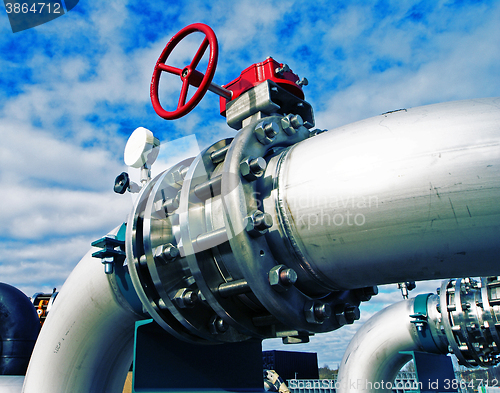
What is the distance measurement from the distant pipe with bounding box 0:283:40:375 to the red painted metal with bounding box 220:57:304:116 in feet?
8.15

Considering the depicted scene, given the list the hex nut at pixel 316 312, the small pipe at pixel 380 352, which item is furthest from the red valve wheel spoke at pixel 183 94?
the small pipe at pixel 380 352

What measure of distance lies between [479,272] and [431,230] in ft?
0.65

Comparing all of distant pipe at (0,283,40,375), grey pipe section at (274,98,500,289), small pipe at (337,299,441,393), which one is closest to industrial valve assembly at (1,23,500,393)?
grey pipe section at (274,98,500,289)

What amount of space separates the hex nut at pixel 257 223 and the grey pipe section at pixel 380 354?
3.12 m

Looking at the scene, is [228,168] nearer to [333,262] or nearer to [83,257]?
[333,262]

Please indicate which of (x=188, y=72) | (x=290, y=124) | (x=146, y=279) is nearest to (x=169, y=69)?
(x=188, y=72)

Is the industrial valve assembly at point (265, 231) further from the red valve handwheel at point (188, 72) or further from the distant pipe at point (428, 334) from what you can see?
the distant pipe at point (428, 334)

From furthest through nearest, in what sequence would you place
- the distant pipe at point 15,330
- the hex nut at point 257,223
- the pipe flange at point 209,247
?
the distant pipe at point 15,330 < the pipe flange at point 209,247 < the hex nut at point 257,223

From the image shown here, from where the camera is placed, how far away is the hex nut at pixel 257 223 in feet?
3.68

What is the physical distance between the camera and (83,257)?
1.97 m

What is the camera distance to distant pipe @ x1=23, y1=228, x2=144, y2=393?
179 cm

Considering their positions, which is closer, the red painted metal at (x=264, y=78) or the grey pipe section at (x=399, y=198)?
the grey pipe section at (x=399, y=198)

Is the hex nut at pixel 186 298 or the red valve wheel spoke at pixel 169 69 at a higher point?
the red valve wheel spoke at pixel 169 69

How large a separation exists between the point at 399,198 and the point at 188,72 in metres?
1.01
